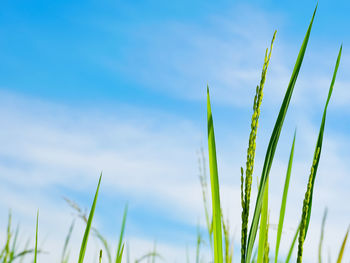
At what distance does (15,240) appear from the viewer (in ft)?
8.00

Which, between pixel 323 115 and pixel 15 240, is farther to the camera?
pixel 15 240

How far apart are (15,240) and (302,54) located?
1962 mm

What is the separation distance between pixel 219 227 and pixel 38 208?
0.63 meters

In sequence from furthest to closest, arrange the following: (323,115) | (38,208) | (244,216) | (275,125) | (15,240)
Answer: (15,240) < (38,208) < (323,115) < (275,125) < (244,216)

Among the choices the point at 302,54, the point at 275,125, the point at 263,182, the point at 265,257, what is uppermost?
the point at 302,54

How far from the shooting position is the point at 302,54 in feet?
3.32

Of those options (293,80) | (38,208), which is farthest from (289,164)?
A: (38,208)

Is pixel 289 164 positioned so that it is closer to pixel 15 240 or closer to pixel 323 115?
pixel 323 115

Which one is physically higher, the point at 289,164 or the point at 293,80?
the point at 293,80

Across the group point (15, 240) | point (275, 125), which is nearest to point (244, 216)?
point (275, 125)

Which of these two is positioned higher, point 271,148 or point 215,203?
point 271,148

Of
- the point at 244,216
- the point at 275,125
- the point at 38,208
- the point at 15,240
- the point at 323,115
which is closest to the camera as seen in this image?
the point at 244,216

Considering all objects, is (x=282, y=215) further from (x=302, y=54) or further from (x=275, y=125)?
(x=302, y=54)

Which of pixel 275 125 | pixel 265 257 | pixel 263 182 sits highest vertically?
pixel 275 125
